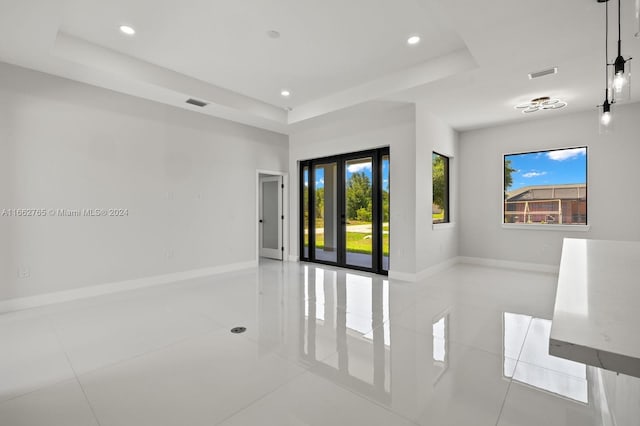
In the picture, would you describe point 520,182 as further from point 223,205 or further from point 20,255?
point 20,255

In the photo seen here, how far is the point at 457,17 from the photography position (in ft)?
9.41

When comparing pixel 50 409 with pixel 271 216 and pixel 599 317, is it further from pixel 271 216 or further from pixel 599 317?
pixel 271 216

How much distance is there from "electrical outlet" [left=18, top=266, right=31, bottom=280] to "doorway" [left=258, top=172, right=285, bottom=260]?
176 inches

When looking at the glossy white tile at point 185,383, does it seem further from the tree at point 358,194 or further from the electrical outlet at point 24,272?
the tree at point 358,194

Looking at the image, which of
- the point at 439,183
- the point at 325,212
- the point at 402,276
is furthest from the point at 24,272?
the point at 439,183

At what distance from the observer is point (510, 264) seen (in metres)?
6.20

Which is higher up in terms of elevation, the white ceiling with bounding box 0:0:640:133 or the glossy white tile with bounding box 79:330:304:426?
the white ceiling with bounding box 0:0:640:133

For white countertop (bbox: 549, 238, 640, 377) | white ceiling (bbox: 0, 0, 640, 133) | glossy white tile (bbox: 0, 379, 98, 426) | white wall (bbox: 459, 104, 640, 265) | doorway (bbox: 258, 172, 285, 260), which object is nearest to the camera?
white countertop (bbox: 549, 238, 640, 377)

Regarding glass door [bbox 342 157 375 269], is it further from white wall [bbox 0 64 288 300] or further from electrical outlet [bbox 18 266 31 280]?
electrical outlet [bbox 18 266 31 280]

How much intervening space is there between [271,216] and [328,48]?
461cm

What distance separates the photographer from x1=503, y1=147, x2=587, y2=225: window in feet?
18.4

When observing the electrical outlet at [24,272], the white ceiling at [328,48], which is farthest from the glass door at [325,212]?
the electrical outlet at [24,272]

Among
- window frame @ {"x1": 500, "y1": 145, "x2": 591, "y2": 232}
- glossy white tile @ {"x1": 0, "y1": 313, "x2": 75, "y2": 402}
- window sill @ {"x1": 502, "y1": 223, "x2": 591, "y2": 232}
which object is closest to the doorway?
glossy white tile @ {"x1": 0, "y1": 313, "x2": 75, "y2": 402}

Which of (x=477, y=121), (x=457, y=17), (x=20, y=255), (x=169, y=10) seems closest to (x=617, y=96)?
(x=457, y=17)
